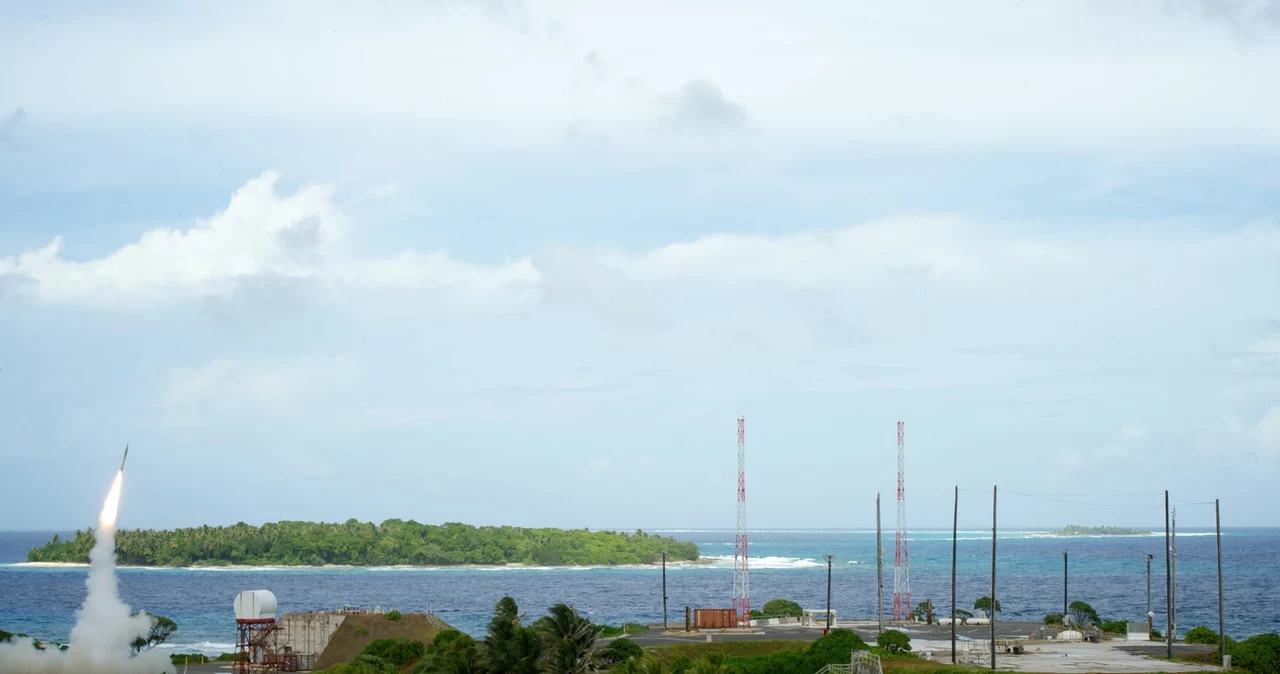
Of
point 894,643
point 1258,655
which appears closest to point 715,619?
point 894,643

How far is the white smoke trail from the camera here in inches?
2972

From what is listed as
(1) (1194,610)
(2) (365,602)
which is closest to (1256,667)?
(1) (1194,610)

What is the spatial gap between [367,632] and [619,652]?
34162mm

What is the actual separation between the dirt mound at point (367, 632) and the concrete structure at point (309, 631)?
1302 mm

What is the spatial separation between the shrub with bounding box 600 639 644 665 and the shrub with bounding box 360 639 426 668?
66.2ft

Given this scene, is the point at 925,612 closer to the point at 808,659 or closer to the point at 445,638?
the point at 808,659

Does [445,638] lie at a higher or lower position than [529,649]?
lower

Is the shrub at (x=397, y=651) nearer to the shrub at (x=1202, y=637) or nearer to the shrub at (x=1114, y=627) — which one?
the shrub at (x=1202, y=637)

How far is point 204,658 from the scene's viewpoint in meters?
95.9

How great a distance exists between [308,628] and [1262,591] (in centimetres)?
16601

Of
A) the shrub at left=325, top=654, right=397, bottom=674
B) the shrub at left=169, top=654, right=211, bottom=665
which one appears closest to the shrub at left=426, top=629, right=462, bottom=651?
the shrub at left=325, top=654, right=397, bottom=674

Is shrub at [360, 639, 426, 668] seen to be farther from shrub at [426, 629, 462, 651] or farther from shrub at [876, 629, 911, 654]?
shrub at [876, 629, 911, 654]

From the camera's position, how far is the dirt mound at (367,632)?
8494cm

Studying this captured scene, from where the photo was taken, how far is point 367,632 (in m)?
86.1
